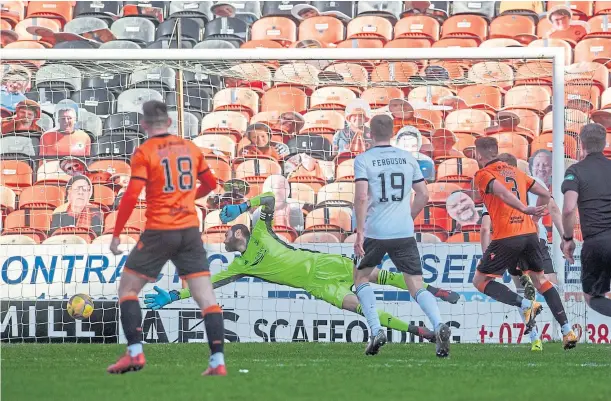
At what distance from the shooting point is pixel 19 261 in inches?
500

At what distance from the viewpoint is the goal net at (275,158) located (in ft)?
41.6

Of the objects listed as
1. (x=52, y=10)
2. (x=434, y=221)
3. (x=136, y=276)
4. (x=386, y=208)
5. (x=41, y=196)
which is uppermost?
(x=52, y=10)

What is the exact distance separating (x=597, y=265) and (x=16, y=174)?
872cm

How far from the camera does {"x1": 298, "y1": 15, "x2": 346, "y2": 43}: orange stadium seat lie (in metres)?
18.6

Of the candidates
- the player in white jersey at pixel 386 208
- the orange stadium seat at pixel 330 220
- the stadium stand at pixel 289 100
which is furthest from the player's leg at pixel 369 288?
the orange stadium seat at pixel 330 220

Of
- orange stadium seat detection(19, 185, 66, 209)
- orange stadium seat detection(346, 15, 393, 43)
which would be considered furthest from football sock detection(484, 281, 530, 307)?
orange stadium seat detection(346, 15, 393, 43)

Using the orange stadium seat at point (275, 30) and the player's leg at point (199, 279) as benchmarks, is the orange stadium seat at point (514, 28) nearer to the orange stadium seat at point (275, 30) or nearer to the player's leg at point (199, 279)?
the orange stadium seat at point (275, 30)

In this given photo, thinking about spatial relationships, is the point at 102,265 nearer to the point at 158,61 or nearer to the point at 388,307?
the point at 158,61

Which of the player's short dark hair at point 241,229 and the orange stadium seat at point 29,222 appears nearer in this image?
the player's short dark hair at point 241,229

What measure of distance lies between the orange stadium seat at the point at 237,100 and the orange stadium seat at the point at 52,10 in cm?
438

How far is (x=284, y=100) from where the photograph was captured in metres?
16.7

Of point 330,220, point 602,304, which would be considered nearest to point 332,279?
point 330,220

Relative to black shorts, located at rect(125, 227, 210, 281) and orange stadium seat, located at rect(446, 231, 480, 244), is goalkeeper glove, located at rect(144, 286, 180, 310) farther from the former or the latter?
black shorts, located at rect(125, 227, 210, 281)

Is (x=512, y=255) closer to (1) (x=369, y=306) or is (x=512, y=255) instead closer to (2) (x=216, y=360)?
(1) (x=369, y=306)
